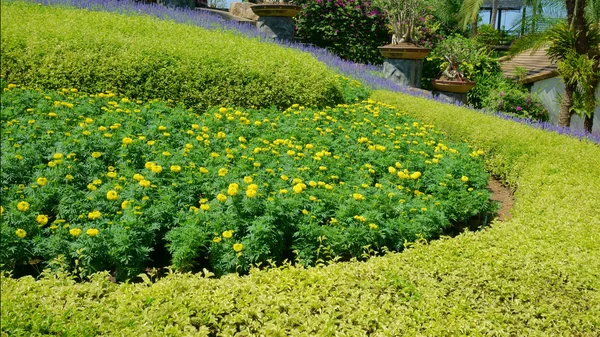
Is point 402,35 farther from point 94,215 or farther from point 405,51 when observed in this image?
point 94,215

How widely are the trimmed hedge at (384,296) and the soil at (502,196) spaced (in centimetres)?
131

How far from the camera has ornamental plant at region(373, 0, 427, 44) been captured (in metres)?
12.9

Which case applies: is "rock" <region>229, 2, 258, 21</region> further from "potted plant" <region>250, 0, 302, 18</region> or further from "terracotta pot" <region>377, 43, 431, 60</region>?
"terracotta pot" <region>377, 43, 431, 60</region>

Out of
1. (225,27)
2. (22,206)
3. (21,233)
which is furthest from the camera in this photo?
(225,27)

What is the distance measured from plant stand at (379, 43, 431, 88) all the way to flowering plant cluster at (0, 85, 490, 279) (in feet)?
21.7

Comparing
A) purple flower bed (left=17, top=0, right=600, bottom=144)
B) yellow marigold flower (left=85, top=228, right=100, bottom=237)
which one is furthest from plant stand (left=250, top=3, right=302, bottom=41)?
yellow marigold flower (left=85, top=228, right=100, bottom=237)

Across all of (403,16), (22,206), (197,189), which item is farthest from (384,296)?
(403,16)

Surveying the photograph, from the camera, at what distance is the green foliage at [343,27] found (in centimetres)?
1644

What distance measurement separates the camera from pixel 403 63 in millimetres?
12438

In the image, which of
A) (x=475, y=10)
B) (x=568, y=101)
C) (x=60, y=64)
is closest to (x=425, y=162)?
(x=60, y=64)

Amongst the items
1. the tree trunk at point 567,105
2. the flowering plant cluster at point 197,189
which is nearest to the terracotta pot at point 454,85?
the tree trunk at point 567,105

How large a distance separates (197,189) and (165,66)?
2.95 meters

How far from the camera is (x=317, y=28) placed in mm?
16391

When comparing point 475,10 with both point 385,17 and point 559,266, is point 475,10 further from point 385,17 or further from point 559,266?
point 559,266
